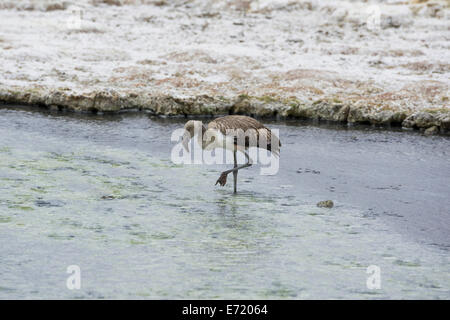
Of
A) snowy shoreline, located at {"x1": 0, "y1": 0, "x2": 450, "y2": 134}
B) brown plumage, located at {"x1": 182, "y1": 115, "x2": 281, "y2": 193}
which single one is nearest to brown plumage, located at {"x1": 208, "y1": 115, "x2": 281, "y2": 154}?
brown plumage, located at {"x1": 182, "y1": 115, "x2": 281, "y2": 193}

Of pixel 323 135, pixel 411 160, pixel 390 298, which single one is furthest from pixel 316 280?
pixel 323 135

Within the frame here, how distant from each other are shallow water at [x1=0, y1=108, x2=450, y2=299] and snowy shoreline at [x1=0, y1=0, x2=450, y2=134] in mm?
2813

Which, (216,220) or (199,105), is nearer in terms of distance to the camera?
(216,220)

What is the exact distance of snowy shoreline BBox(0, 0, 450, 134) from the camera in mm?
17766

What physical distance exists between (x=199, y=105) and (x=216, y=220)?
8621 millimetres

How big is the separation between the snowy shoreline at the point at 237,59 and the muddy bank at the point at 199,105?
0.09ft

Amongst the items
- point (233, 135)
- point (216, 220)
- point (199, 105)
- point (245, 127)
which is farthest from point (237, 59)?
point (216, 220)

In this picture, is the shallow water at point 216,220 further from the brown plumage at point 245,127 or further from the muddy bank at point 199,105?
the muddy bank at point 199,105

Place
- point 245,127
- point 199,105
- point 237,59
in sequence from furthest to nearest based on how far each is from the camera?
1. point 237,59
2. point 199,105
3. point 245,127

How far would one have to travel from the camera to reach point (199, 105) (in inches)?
696

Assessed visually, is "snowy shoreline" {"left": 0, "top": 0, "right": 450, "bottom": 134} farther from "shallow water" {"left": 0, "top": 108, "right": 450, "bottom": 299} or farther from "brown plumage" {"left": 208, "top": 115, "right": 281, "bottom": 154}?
"brown plumage" {"left": 208, "top": 115, "right": 281, "bottom": 154}

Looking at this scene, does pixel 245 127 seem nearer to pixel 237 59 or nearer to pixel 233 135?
pixel 233 135

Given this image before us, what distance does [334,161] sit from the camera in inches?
521
